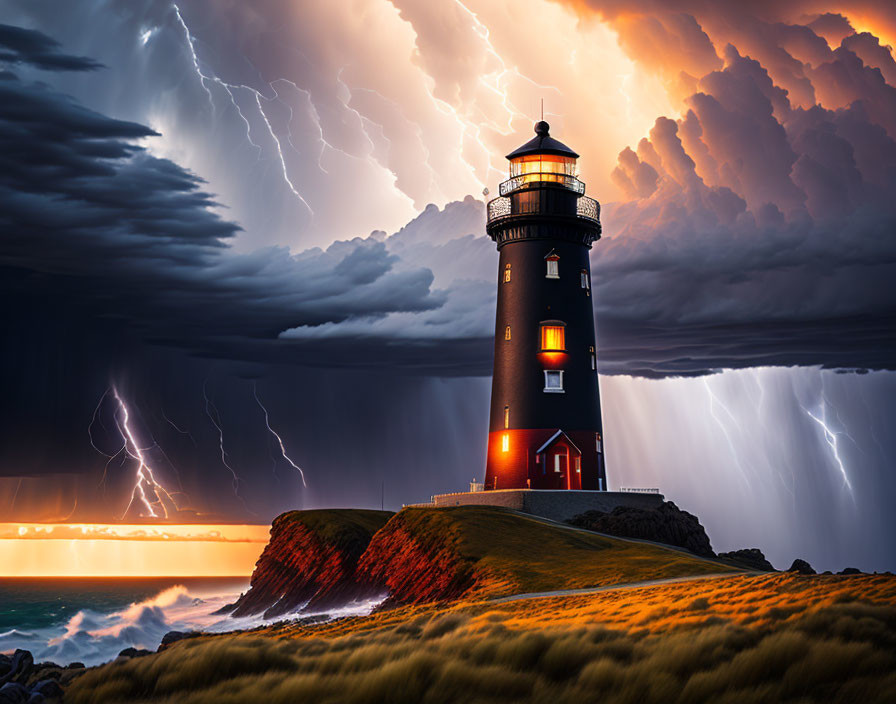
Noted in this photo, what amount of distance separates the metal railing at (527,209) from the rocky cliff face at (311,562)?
1807 centimetres

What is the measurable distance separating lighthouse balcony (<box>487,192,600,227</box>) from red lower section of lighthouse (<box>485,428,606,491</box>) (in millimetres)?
11872

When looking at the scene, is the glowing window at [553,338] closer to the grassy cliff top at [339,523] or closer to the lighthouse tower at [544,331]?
the lighthouse tower at [544,331]

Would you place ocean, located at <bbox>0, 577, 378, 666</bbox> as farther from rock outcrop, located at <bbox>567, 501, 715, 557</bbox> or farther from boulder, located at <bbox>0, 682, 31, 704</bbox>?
boulder, located at <bbox>0, 682, 31, 704</bbox>

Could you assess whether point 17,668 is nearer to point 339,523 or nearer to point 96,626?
point 339,523

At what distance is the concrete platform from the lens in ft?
147

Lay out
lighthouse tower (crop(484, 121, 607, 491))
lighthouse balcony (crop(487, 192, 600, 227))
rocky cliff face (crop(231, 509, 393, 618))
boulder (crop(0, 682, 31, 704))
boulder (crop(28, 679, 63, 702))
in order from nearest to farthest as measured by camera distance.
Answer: boulder (crop(28, 679, 63, 702)) → boulder (crop(0, 682, 31, 704)) → rocky cliff face (crop(231, 509, 393, 618)) → lighthouse tower (crop(484, 121, 607, 491)) → lighthouse balcony (crop(487, 192, 600, 227))

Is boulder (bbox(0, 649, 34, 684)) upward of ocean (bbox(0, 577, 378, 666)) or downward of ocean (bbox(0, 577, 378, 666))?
upward

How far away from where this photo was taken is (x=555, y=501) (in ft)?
148

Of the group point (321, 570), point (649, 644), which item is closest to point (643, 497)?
point (321, 570)

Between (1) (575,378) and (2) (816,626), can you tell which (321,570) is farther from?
(2) (816,626)

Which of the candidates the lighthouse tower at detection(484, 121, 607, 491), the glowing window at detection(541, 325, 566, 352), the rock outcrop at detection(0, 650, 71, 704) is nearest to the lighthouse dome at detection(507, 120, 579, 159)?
the lighthouse tower at detection(484, 121, 607, 491)

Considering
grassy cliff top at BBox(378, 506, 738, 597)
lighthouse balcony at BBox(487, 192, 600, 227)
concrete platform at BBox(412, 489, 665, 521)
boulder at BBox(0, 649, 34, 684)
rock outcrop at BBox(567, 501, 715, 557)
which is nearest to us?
boulder at BBox(0, 649, 34, 684)

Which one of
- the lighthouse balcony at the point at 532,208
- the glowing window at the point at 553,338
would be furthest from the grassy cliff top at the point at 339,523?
the lighthouse balcony at the point at 532,208

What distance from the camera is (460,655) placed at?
13.5 metres
